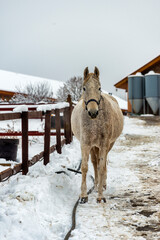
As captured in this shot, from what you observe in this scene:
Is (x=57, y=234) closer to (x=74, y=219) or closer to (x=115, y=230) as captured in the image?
(x=74, y=219)

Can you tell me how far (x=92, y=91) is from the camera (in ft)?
12.3

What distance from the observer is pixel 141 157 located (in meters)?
7.74

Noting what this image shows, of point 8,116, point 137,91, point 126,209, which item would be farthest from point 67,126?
point 137,91

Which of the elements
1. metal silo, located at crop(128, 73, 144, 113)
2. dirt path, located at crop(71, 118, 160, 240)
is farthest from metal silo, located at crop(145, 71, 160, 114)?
dirt path, located at crop(71, 118, 160, 240)

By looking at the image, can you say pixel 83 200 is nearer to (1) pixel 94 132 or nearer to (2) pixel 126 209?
(2) pixel 126 209

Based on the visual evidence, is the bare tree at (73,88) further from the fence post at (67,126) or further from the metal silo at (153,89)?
the fence post at (67,126)

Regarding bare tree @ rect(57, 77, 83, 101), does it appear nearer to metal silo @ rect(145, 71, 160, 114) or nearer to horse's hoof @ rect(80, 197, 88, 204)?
metal silo @ rect(145, 71, 160, 114)

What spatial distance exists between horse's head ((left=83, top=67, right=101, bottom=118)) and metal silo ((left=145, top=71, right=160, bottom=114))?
19.2 metres

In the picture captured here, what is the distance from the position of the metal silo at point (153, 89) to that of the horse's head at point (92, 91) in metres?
19.2

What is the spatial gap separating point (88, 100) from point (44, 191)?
1519 millimetres

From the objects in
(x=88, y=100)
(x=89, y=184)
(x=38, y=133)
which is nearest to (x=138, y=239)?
(x=88, y=100)

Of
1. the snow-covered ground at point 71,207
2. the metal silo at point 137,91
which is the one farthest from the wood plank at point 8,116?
the metal silo at point 137,91

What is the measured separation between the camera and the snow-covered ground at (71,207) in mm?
2873

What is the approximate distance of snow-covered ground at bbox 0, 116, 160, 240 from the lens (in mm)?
2873
